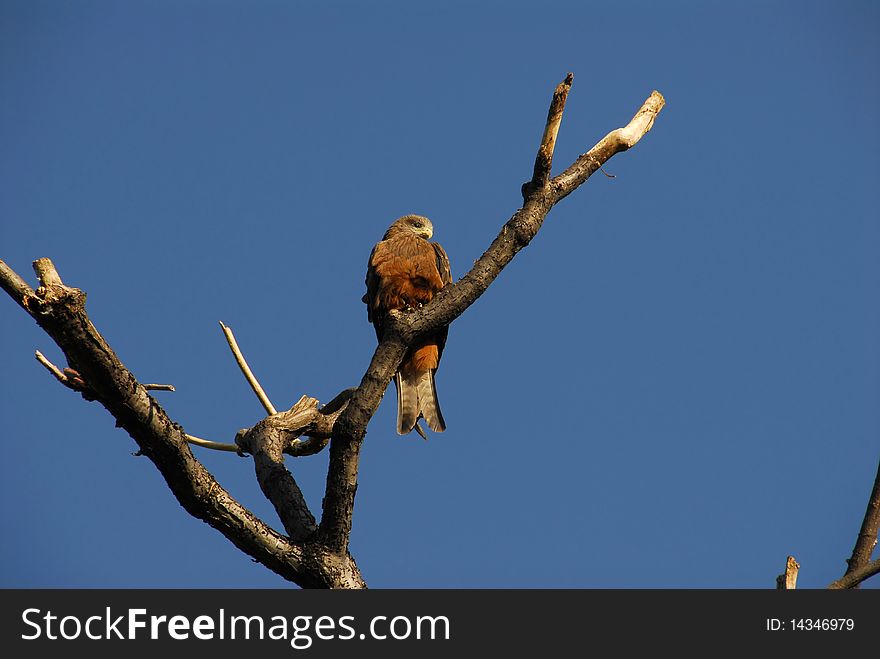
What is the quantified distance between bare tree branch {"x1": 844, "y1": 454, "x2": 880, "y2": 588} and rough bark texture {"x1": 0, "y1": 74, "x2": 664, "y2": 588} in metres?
1.87

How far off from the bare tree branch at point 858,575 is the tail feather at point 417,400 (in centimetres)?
248

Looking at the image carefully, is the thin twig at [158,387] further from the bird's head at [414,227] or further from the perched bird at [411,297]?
the bird's head at [414,227]

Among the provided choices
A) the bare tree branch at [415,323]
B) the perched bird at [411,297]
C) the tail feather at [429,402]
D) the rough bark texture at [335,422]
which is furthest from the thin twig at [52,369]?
the tail feather at [429,402]

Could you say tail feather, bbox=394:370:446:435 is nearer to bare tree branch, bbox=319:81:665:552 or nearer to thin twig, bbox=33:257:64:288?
bare tree branch, bbox=319:81:665:552

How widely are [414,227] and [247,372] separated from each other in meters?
2.16

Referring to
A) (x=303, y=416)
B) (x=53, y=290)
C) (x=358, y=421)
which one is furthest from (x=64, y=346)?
(x=303, y=416)

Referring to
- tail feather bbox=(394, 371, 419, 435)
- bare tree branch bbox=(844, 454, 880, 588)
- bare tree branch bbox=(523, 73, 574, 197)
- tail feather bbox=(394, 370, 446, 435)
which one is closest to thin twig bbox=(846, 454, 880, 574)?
bare tree branch bbox=(844, 454, 880, 588)

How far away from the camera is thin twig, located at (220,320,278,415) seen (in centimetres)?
480

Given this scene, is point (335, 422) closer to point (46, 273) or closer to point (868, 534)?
point (46, 273)

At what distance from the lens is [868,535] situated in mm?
3316
